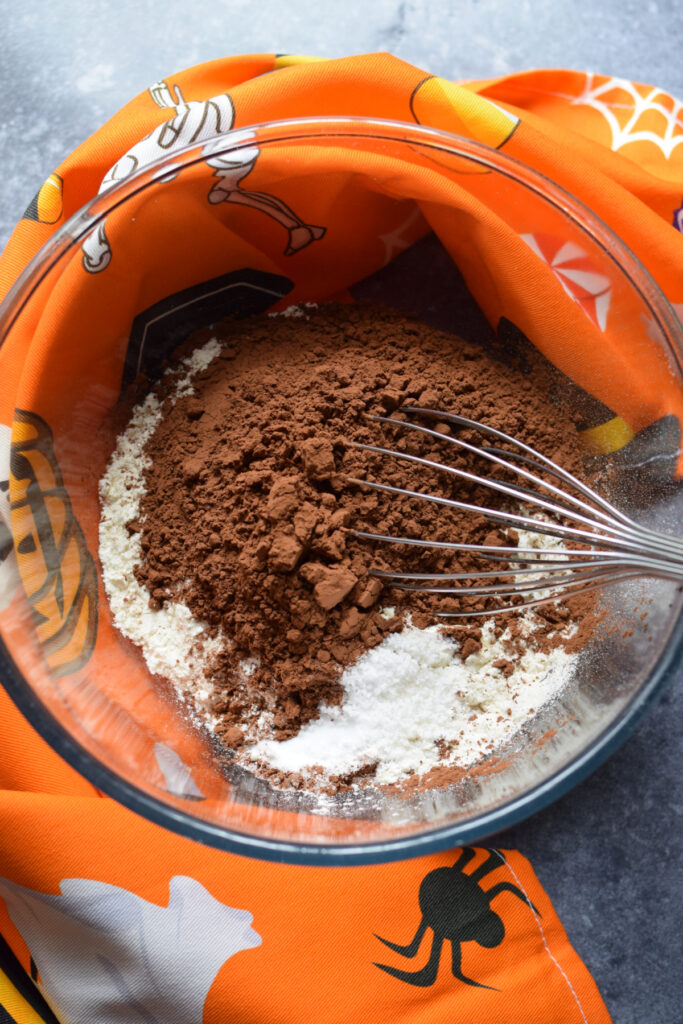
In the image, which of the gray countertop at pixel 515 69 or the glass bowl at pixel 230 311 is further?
the gray countertop at pixel 515 69

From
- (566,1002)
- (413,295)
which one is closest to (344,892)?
(566,1002)

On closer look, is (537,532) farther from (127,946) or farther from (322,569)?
(127,946)

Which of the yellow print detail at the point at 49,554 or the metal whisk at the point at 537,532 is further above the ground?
the yellow print detail at the point at 49,554

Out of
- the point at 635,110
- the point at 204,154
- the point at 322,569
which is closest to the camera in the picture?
the point at 322,569

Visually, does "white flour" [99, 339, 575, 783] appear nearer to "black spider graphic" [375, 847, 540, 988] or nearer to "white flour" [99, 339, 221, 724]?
"white flour" [99, 339, 221, 724]

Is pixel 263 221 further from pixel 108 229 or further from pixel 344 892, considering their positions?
pixel 344 892

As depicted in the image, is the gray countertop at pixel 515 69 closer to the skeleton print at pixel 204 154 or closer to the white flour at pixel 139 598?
the skeleton print at pixel 204 154

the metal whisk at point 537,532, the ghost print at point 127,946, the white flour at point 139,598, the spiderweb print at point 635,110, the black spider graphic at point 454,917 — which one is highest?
the spiderweb print at point 635,110

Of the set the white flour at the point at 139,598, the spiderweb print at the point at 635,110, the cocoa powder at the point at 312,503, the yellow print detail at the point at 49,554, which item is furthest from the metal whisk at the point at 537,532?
the spiderweb print at the point at 635,110

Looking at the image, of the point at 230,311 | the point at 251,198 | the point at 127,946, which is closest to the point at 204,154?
the point at 251,198
